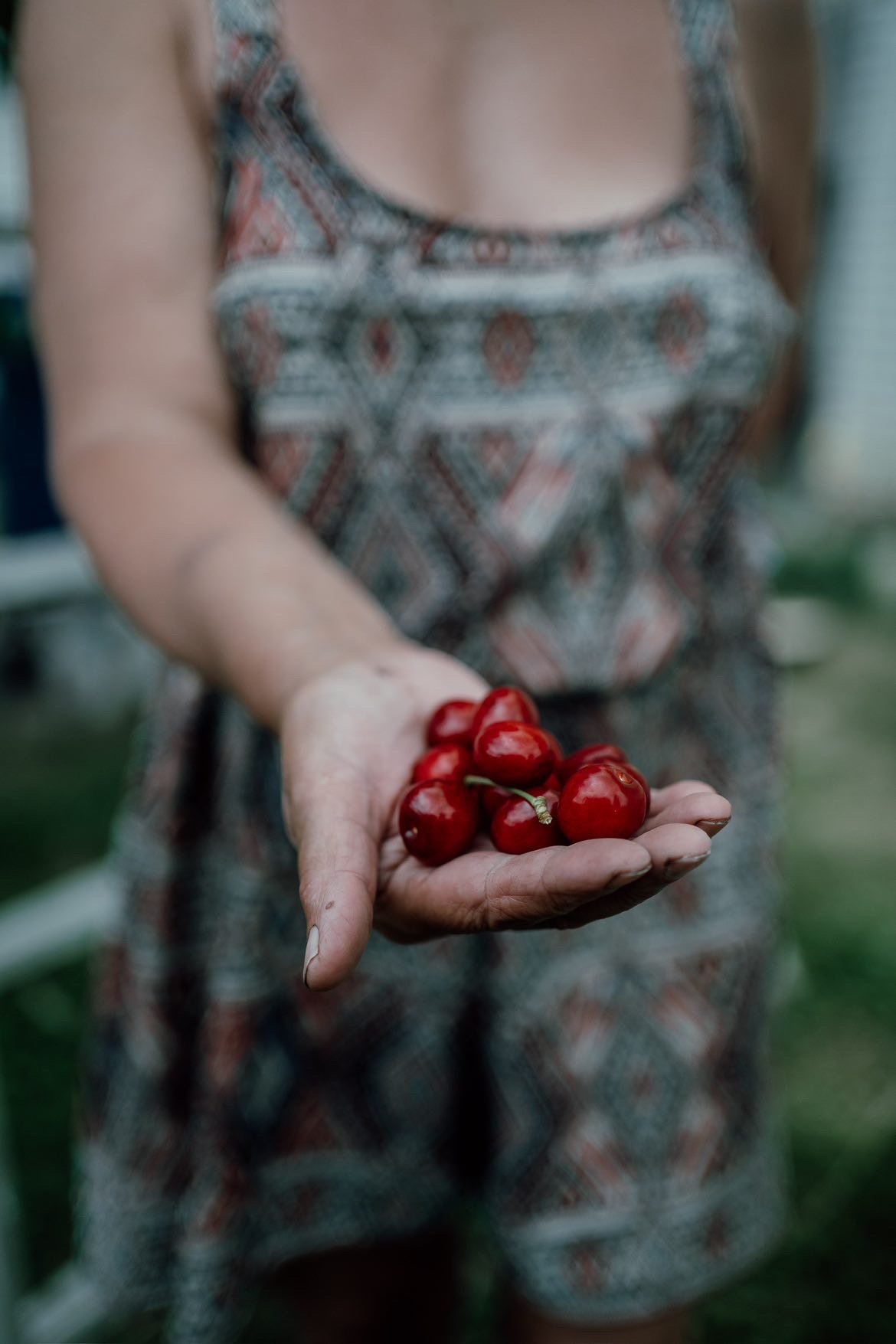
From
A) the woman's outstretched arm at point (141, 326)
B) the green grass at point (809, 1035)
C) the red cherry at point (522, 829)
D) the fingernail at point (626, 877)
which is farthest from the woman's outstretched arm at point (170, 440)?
the green grass at point (809, 1035)

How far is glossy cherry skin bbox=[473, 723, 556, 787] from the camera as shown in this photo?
1.08 metres

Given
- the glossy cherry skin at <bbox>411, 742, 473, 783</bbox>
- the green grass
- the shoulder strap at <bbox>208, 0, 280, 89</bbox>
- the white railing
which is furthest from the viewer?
the green grass

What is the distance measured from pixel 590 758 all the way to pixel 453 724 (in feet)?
0.47

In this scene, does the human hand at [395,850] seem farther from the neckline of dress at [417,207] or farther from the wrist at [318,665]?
the neckline of dress at [417,207]

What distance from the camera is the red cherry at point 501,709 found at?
3.59 feet

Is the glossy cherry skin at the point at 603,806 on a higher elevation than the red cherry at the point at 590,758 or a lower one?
higher

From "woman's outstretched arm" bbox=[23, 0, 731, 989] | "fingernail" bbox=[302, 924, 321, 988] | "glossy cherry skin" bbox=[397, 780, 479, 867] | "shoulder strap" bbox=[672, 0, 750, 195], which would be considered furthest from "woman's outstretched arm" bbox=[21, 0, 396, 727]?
"shoulder strap" bbox=[672, 0, 750, 195]

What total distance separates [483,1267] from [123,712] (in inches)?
135

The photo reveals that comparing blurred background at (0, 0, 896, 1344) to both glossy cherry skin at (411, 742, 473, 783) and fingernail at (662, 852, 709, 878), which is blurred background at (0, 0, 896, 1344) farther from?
fingernail at (662, 852, 709, 878)

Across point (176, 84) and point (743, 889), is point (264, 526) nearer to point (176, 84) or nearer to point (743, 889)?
point (176, 84)

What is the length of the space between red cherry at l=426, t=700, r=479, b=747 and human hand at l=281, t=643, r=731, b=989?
0.6 inches

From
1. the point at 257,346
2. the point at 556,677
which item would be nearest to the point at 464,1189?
the point at 556,677

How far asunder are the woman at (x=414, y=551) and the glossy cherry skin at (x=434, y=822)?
0.08 m

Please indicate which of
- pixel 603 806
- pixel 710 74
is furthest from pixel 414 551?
pixel 710 74
